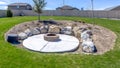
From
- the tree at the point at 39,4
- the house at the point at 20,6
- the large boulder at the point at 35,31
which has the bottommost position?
the large boulder at the point at 35,31

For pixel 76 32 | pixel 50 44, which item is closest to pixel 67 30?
pixel 76 32

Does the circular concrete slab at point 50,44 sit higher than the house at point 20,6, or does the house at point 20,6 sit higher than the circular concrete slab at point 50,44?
the house at point 20,6

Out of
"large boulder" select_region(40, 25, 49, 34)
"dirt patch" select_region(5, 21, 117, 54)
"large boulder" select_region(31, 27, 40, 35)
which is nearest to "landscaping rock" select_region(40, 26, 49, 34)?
"large boulder" select_region(40, 25, 49, 34)

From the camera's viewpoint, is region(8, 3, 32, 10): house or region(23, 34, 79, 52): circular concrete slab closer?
region(23, 34, 79, 52): circular concrete slab

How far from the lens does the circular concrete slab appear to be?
1011 cm

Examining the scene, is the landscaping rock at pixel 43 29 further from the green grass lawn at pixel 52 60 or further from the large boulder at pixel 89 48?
the large boulder at pixel 89 48

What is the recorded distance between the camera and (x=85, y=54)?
938 cm

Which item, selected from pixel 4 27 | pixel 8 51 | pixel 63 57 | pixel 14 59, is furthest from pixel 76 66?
pixel 4 27

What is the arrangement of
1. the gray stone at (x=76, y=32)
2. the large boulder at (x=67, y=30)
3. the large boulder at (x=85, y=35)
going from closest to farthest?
the large boulder at (x=85, y=35) → the gray stone at (x=76, y=32) → the large boulder at (x=67, y=30)

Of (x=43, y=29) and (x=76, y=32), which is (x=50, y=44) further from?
(x=43, y=29)

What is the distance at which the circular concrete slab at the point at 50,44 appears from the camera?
33.2ft

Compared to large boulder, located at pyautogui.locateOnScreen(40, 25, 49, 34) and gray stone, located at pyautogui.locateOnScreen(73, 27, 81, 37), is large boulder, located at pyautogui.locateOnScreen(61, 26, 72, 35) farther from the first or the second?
large boulder, located at pyautogui.locateOnScreen(40, 25, 49, 34)

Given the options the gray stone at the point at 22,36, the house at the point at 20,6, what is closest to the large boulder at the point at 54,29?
the gray stone at the point at 22,36

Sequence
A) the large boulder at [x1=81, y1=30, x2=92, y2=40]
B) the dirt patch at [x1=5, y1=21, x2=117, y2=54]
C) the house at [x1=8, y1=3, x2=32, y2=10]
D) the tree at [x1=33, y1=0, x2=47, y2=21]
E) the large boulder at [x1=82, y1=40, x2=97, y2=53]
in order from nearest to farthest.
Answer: the large boulder at [x1=82, y1=40, x2=97, y2=53] < the dirt patch at [x1=5, y1=21, x2=117, y2=54] < the large boulder at [x1=81, y1=30, x2=92, y2=40] < the tree at [x1=33, y1=0, x2=47, y2=21] < the house at [x1=8, y1=3, x2=32, y2=10]
